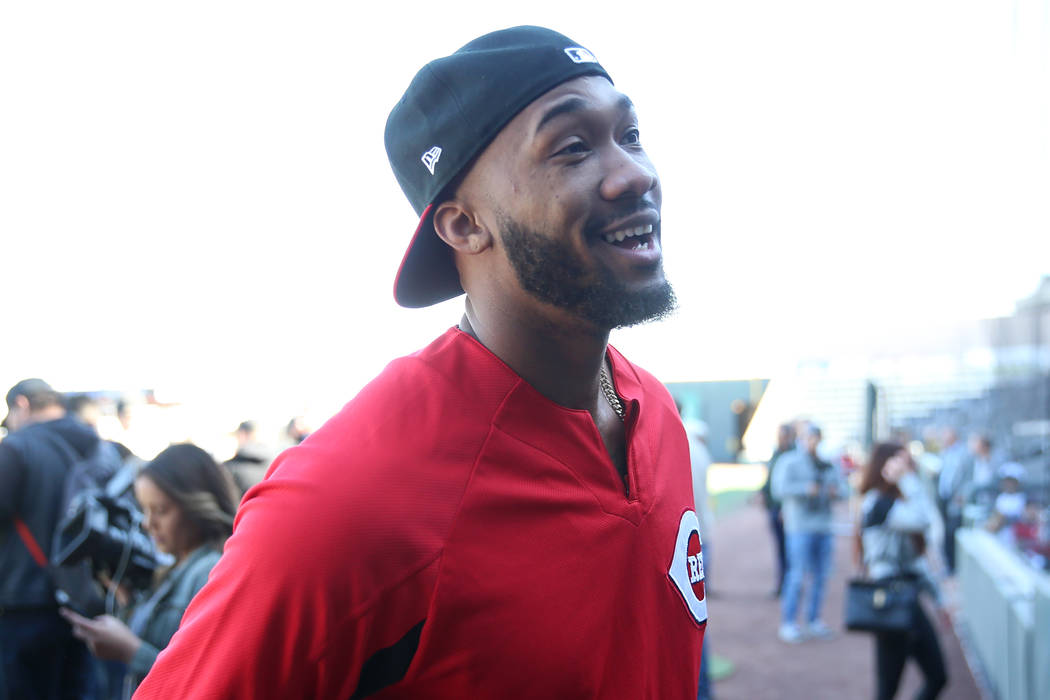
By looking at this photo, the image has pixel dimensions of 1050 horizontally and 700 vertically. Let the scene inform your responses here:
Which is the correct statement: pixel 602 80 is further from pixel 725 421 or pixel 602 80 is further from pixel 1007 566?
pixel 725 421

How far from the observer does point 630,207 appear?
55.9 inches

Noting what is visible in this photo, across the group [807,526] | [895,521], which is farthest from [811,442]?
[895,521]

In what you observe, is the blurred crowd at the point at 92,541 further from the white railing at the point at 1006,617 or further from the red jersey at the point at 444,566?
the white railing at the point at 1006,617

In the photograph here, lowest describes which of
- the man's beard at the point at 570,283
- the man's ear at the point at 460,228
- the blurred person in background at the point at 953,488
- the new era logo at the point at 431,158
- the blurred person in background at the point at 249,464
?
the blurred person in background at the point at 953,488

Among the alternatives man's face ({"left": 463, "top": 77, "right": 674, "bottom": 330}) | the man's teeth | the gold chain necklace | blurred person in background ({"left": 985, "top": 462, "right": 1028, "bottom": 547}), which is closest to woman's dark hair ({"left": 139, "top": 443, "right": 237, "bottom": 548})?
the gold chain necklace

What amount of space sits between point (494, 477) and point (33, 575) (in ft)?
13.1

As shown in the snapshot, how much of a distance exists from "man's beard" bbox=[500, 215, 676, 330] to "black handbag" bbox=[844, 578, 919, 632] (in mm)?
4180

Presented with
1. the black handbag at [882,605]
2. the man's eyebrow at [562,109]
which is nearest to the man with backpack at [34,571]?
the man's eyebrow at [562,109]

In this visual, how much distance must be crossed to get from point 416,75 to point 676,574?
1.04 metres

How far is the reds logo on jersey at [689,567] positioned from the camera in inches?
61.8

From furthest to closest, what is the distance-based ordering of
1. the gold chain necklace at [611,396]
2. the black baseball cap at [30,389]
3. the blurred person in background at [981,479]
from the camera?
1. the blurred person in background at [981,479]
2. the black baseball cap at [30,389]
3. the gold chain necklace at [611,396]

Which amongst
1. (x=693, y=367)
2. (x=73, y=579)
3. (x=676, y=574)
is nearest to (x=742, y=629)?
(x=73, y=579)

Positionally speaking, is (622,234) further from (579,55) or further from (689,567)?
(689,567)

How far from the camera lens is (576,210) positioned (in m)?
1.40
